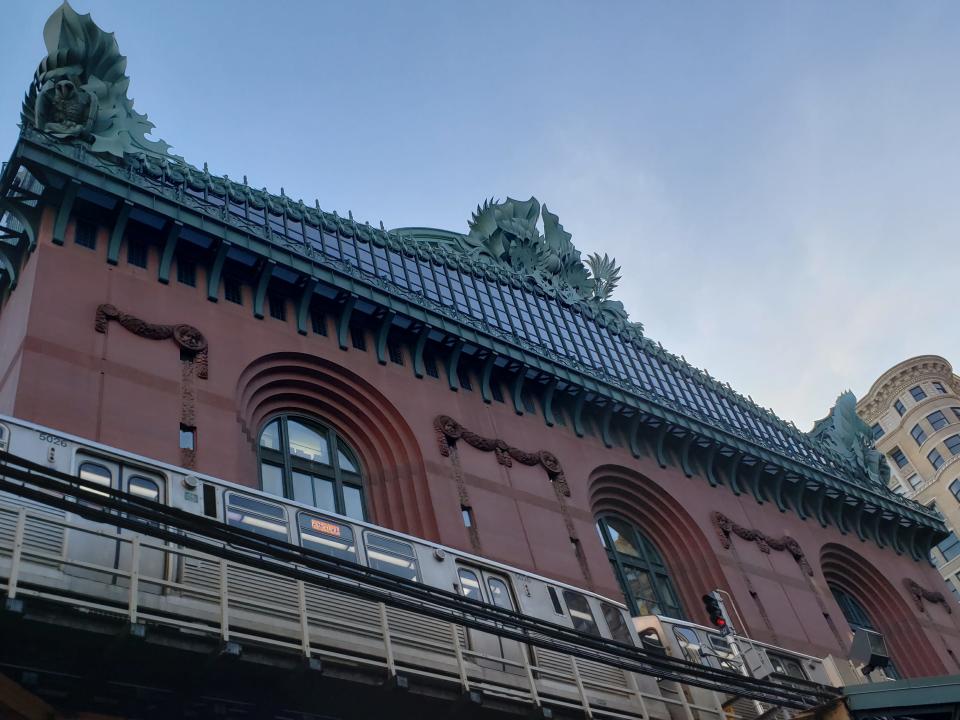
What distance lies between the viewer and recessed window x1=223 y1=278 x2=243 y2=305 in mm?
24000

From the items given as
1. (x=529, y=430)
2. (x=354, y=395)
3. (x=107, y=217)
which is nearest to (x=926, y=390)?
(x=529, y=430)

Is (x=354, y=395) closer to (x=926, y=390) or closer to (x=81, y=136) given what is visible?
(x=81, y=136)

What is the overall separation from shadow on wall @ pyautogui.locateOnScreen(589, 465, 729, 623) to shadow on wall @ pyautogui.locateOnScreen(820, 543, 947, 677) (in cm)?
781

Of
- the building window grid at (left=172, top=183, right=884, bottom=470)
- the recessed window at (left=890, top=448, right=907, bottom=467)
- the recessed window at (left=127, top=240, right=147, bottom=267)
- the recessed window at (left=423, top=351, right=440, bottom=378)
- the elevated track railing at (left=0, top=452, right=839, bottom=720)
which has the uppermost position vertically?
the recessed window at (left=890, top=448, right=907, bottom=467)

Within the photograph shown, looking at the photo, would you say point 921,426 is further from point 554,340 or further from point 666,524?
point 554,340

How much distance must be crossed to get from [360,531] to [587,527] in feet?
35.4

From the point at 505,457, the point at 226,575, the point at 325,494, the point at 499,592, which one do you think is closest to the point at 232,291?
the point at 325,494

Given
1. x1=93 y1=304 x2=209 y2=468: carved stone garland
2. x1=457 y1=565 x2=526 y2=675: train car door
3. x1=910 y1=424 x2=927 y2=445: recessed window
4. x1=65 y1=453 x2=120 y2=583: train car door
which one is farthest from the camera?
x1=910 y1=424 x2=927 y2=445: recessed window

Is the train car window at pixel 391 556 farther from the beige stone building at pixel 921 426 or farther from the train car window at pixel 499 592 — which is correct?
the beige stone building at pixel 921 426

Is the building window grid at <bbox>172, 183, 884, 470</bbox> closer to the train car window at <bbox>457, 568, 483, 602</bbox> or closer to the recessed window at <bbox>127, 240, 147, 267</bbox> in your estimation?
the recessed window at <bbox>127, 240, 147, 267</bbox>

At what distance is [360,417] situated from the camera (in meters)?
25.0

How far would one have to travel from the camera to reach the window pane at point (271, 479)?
2173cm

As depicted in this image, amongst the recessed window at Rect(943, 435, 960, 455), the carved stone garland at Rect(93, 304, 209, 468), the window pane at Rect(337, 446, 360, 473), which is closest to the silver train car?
the carved stone garland at Rect(93, 304, 209, 468)

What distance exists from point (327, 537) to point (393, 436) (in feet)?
27.2
